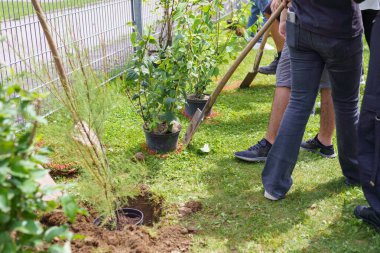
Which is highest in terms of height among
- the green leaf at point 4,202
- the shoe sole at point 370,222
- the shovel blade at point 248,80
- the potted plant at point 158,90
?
the green leaf at point 4,202

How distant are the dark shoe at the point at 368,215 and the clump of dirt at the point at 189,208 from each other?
3.43ft

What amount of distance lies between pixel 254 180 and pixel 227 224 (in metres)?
0.70

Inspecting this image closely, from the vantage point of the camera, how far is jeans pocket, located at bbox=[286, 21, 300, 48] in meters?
3.35

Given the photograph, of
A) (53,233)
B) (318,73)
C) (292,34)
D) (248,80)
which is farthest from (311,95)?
(248,80)

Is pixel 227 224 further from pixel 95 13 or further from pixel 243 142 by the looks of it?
pixel 95 13

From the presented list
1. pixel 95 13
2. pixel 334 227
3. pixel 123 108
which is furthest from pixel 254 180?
pixel 95 13

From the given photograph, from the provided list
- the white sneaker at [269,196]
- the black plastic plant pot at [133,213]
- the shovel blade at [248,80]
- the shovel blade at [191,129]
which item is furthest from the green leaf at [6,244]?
the shovel blade at [248,80]

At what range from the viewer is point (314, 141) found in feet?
14.8

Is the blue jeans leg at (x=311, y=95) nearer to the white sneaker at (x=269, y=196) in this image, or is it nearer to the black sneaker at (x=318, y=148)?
the white sneaker at (x=269, y=196)

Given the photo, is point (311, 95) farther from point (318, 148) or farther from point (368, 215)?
point (318, 148)

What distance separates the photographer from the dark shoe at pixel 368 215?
316 cm

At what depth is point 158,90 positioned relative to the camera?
14.1ft

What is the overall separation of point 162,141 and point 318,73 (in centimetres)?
154

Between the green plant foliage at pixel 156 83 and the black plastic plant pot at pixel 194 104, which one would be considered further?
the black plastic plant pot at pixel 194 104
